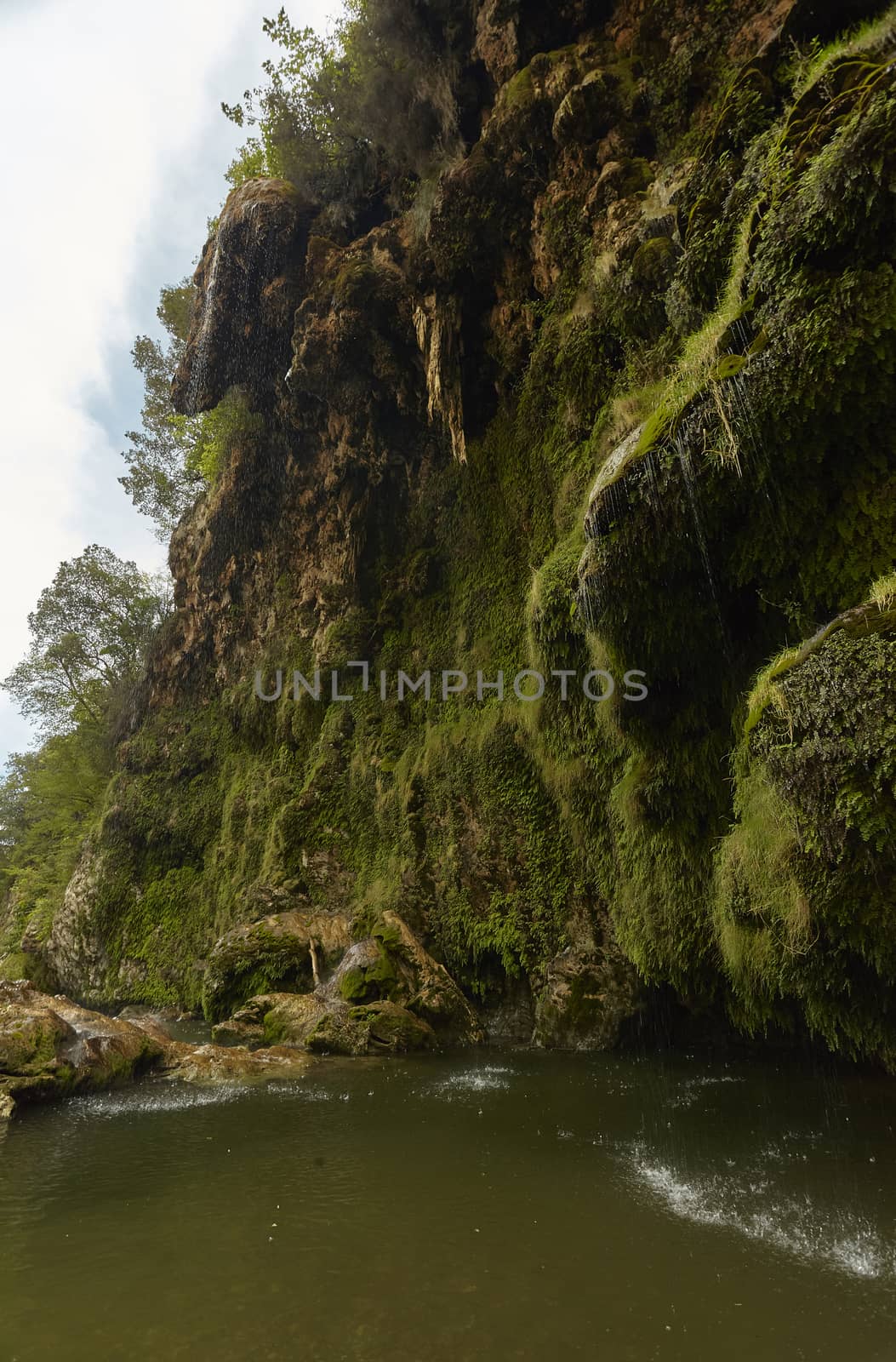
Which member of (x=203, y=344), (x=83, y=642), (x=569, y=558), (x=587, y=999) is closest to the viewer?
(x=569, y=558)

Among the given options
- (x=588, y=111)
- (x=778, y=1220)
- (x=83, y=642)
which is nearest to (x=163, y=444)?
(x=83, y=642)

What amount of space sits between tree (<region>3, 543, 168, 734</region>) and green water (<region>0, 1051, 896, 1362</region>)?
23.3 meters

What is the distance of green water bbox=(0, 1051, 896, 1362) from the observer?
3.43 meters

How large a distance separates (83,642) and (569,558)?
976 inches

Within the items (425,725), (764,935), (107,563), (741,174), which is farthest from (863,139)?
(107,563)

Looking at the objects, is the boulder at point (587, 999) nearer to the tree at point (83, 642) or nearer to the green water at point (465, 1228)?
the green water at point (465, 1228)

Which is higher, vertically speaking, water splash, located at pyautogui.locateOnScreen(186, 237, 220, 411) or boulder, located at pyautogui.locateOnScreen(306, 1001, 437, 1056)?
water splash, located at pyautogui.locateOnScreen(186, 237, 220, 411)

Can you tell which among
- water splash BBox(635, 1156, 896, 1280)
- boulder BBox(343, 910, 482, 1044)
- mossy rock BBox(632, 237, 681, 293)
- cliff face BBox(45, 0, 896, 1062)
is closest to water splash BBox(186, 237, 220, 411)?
cliff face BBox(45, 0, 896, 1062)

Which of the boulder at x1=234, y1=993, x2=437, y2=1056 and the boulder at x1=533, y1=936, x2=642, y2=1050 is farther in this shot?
the boulder at x1=234, y1=993, x2=437, y2=1056

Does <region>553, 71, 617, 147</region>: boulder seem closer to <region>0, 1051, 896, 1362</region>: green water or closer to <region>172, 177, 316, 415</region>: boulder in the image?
<region>172, 177, 316, 415</region>: boulder

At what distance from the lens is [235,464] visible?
21.3 metres

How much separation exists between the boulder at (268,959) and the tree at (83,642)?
16882 mm

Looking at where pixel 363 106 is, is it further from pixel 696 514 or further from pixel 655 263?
pixel 696 514

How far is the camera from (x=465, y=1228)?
4535 mm
